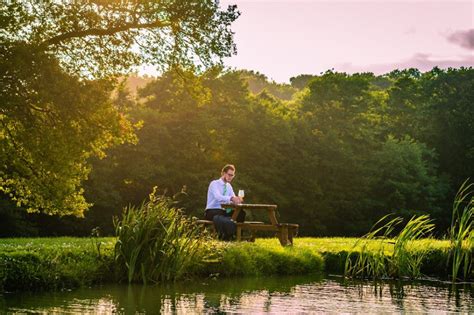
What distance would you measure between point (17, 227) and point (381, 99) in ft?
102

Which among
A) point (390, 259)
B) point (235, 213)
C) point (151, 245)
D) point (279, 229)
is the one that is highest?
point (235, 213)

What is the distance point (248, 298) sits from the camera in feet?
36.8

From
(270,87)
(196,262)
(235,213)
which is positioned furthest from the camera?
(270,87)

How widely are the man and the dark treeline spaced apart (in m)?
19.9

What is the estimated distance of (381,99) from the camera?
56719 mm

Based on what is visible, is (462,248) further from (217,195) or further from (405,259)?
(217,195)

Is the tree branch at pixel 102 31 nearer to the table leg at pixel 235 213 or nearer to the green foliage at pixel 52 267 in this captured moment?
the table leg at pixel 235 213

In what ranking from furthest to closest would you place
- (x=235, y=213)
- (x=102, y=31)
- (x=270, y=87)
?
(x=270, y=87) < (x=102, y=31) < (x=235, y=213)

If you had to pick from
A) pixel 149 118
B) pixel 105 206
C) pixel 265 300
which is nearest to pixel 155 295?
pixel 265 300

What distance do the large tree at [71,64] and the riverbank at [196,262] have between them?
16.1 feet

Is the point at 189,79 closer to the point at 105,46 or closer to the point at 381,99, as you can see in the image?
the point at 105,46

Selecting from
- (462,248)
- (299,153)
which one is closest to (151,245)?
(462,248)

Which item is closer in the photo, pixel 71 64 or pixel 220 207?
pixel 220 207

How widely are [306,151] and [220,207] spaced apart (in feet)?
101
